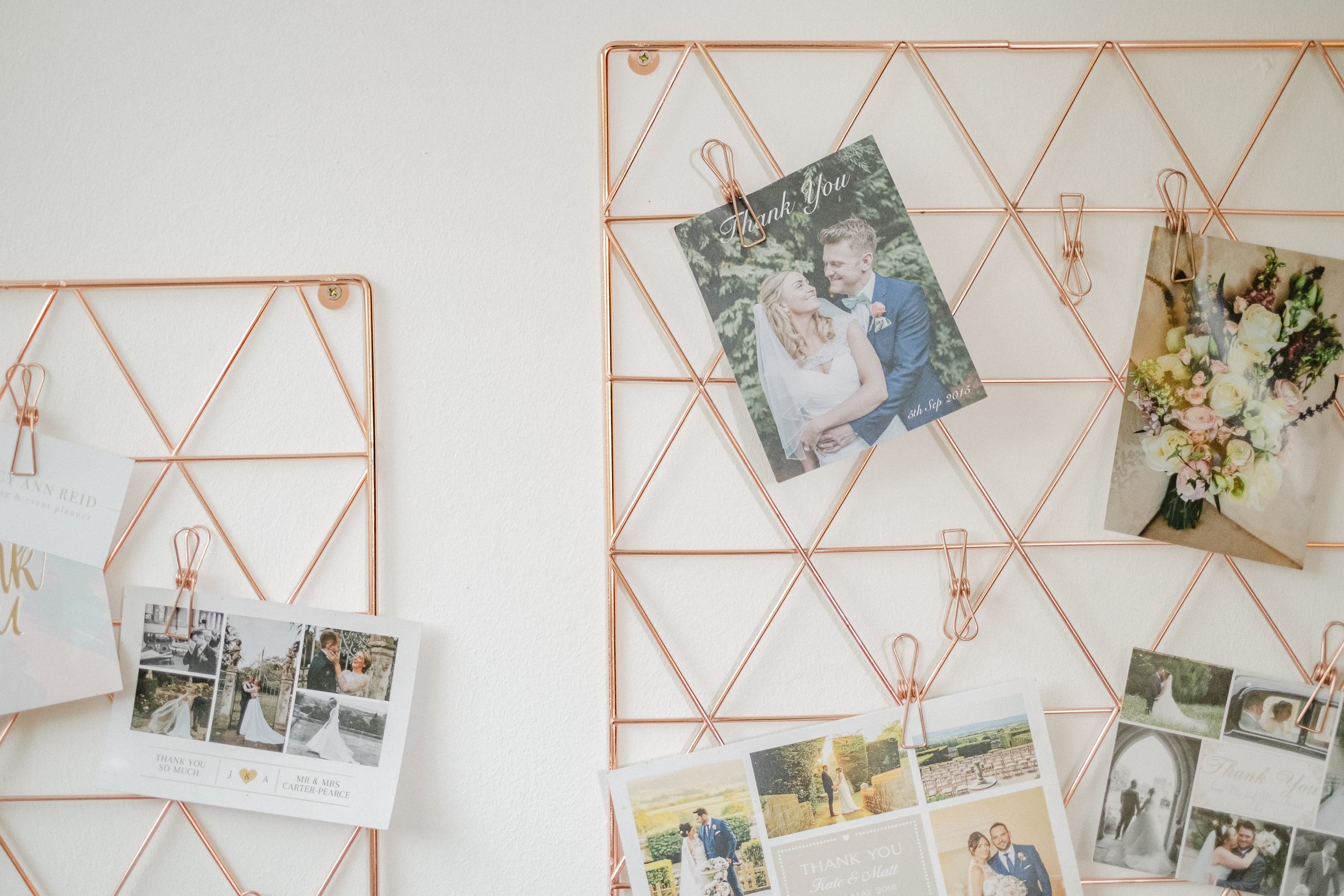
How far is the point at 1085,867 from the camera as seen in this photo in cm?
75

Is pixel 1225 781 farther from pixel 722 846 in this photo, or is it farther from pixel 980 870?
pixel 722 846

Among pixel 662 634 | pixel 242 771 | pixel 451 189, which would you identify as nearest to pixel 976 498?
pixel 662 634

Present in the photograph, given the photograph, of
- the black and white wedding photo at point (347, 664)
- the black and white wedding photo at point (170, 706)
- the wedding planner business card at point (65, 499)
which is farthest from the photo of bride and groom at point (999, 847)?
the wedding planner business card at point (65, 499)

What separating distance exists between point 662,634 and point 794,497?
15cm

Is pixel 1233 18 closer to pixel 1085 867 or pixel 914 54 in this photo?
pixel 914 54

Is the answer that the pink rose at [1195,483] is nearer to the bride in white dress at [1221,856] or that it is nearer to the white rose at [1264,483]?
the white rose at [1264,483]

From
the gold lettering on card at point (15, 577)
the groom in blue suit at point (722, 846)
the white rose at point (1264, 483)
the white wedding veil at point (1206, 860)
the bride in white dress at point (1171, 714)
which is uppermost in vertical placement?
the white rose at point (1264, 483)

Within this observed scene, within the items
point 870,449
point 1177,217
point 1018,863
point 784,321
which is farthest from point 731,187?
point 1018,863

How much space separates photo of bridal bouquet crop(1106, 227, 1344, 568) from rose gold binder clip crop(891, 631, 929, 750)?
19 centimetres

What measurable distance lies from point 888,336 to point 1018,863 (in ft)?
1.38

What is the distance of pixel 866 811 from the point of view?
2.39ft

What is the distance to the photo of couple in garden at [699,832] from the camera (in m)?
0.72

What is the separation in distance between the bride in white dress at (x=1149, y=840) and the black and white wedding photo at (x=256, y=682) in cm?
67

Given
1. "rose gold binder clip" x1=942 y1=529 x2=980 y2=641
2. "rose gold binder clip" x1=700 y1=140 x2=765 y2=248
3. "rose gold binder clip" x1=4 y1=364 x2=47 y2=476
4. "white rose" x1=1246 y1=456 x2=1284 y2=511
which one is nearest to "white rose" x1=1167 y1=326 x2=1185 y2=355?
"white rose" x1=1246 y1=456 x2=1284 y2=511
